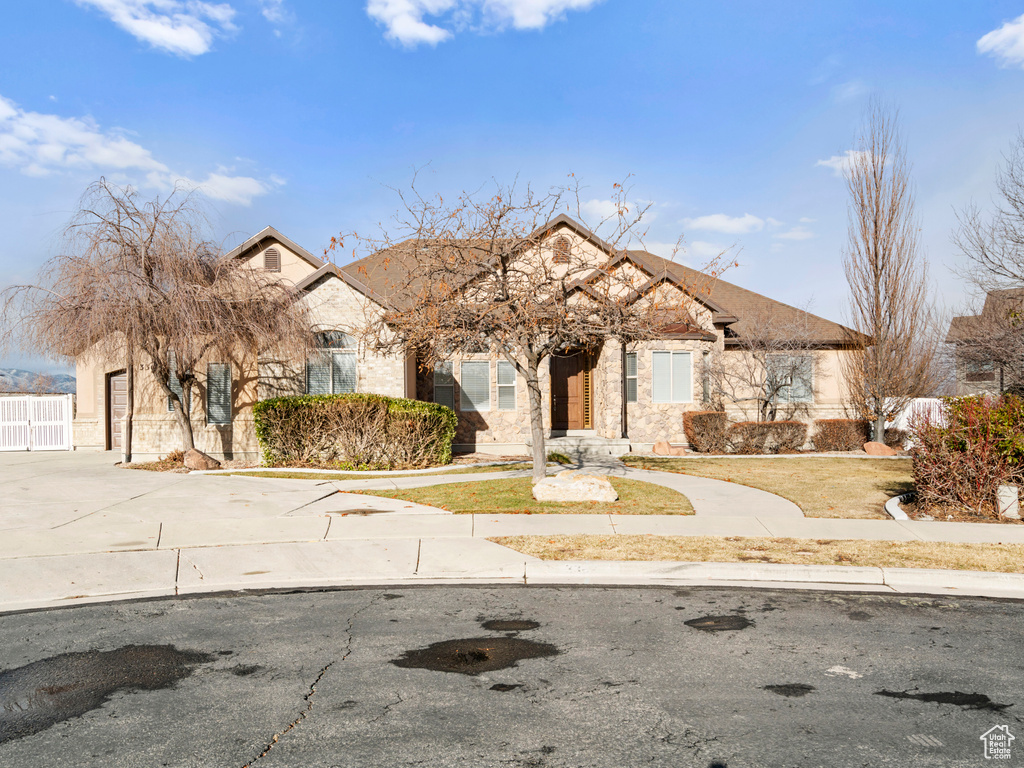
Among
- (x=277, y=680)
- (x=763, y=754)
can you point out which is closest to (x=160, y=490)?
(x=277, y=680)

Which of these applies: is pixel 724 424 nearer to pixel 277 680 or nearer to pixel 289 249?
pixel 289 249

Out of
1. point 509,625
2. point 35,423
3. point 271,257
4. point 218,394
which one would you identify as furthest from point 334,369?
point 509,625

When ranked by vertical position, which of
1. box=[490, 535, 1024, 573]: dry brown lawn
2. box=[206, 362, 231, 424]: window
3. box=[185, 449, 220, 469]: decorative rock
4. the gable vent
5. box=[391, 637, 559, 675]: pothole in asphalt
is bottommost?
box=[391, 637, 559, 675]: pothole in asphalt

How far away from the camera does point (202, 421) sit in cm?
1933

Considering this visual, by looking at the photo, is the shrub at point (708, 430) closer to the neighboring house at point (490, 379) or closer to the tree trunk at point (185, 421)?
the neighboring house at point (490, 379)

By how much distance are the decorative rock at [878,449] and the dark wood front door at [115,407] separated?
75.9 feet

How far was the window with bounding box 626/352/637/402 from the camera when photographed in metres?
21.5

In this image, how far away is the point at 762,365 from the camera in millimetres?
22797

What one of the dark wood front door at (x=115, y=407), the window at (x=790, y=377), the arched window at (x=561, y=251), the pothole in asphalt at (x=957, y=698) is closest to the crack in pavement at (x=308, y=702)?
the pothole in asphalt at (x=957, y=698)

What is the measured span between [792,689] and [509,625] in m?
2.37

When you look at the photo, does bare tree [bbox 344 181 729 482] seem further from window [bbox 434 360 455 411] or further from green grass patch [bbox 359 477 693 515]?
window [bbox 434 360 455 411]

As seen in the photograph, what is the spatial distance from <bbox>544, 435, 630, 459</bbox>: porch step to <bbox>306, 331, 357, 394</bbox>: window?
572cm

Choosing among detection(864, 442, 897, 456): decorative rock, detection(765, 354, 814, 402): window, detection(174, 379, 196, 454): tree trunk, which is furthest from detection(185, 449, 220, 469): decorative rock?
detection(864, 442, 897, 456): decorative rock

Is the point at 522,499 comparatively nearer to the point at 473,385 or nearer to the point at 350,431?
the point at 350,431
